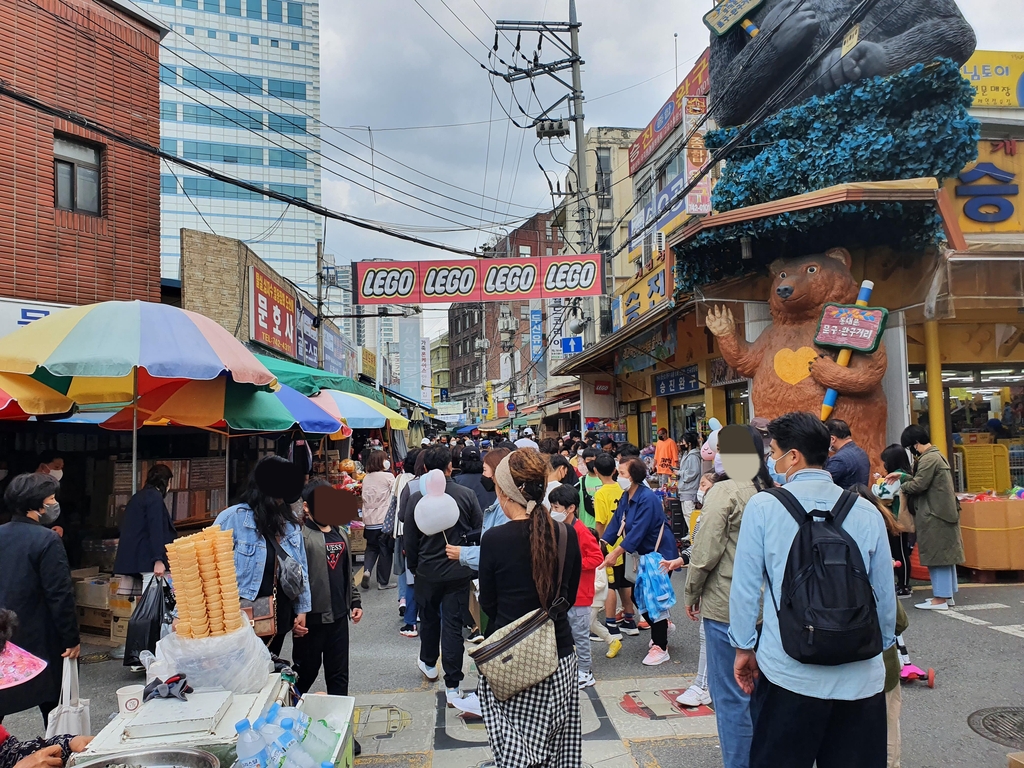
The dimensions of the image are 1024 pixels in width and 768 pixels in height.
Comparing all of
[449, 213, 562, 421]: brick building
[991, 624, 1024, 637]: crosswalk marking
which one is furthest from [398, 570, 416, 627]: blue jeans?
[449, 213, 562, 421]: brick building

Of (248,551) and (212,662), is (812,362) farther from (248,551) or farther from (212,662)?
(212,662)

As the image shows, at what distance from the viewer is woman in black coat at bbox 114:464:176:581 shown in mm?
5699

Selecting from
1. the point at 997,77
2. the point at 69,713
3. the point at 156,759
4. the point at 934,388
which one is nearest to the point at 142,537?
the point at 69,713

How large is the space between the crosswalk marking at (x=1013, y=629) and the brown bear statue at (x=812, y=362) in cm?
320

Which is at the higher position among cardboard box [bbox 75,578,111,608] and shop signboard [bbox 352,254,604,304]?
shop signboard [bbox 352,254,604,304]

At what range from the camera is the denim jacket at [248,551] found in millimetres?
3730

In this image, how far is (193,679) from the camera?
119 inches

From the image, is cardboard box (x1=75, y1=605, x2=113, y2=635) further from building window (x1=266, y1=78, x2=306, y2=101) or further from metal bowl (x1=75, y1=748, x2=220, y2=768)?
building window (x1=266, y1=78, x2=306, y2=101)

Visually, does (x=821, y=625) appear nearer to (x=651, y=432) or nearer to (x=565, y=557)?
(x=565, y=557)

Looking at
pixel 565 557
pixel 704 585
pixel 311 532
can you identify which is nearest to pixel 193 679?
pixel 311 532

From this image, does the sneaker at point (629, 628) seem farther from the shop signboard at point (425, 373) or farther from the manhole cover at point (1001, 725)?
the shop signboard at point (425, 373)

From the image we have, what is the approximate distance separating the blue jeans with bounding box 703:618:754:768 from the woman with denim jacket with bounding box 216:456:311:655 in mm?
2341

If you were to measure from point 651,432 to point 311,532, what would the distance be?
52.4 ft

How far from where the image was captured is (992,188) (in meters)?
10.9
